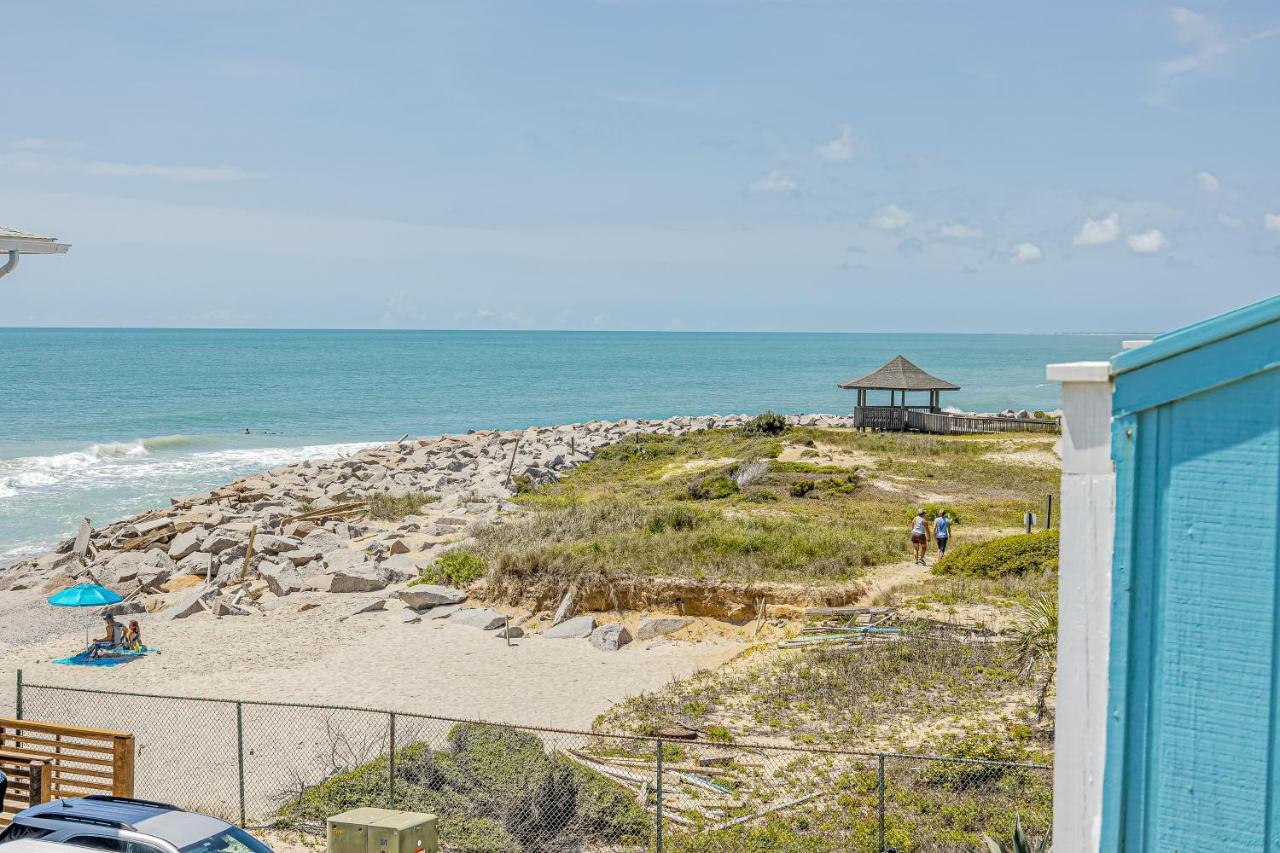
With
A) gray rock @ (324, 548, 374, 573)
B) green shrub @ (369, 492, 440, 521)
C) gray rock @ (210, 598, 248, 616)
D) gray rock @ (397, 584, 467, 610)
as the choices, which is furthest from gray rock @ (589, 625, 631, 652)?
green shrub @ (369, 492, 440, 521)

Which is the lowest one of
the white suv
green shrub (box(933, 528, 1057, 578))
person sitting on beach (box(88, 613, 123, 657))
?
person sitting on beach (box(88, 613, 123, 657))

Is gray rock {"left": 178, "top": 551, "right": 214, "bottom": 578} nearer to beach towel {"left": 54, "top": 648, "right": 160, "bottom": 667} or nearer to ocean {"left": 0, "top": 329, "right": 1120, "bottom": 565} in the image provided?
beach towel {"left": 54, "top": 648, "right": 160, "bottom": 667}

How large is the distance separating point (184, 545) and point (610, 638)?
15.5 meters

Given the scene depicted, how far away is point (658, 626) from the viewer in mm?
20703

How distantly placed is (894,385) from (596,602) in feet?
94.1

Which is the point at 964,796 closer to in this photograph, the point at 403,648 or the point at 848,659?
the point at 848,659

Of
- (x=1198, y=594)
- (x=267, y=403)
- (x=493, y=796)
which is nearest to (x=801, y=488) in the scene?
(x=493, y=796)

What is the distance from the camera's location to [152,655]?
20.9 m

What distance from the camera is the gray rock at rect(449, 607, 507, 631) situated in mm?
21656

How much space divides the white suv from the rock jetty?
37.1 feet

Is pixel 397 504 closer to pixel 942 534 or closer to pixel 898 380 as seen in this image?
pixel 942 534

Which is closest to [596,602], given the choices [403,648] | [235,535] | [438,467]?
[403,648]

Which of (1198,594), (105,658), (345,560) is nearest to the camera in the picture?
(1198,594)

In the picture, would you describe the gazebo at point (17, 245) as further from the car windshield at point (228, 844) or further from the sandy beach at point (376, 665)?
the sandy beach at point (376, 665)
